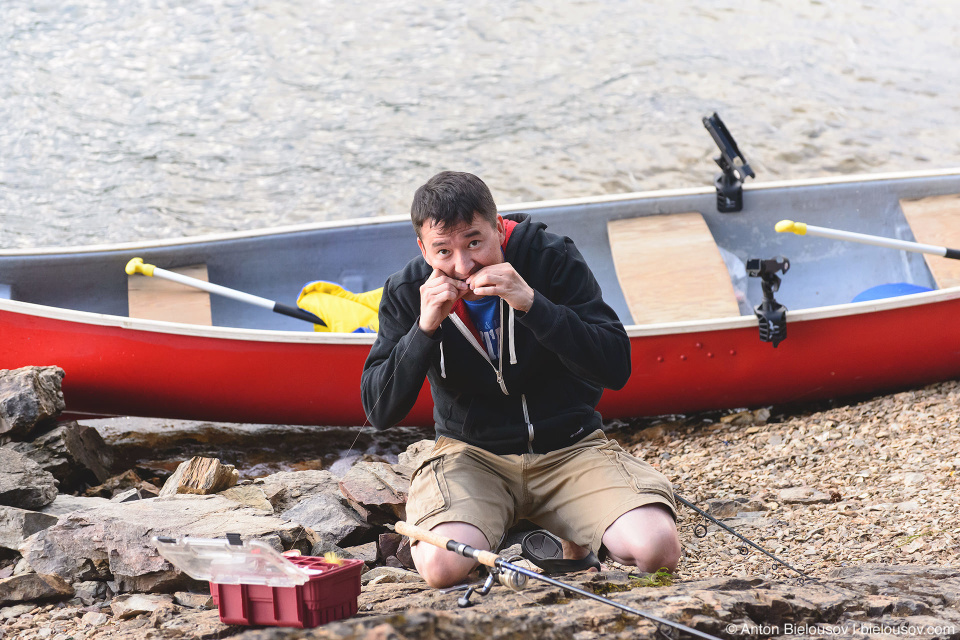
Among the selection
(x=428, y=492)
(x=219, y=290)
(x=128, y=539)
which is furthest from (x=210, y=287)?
(x=428, y=492)

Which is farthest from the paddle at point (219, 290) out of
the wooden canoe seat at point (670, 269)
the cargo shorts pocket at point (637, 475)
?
the cargo shorts pocket at point (637, 475)

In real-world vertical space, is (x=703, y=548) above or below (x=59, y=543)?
below

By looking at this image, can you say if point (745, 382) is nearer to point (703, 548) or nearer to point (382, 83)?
point (703, 548)

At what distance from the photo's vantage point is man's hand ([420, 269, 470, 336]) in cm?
250

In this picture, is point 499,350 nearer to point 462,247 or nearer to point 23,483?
point 462,247

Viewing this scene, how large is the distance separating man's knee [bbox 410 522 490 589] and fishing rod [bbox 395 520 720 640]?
10 centimetres

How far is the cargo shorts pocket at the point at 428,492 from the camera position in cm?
270

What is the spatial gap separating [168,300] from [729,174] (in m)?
3.72

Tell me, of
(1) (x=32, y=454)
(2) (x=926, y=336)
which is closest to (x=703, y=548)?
(2) (x=926, y=336)

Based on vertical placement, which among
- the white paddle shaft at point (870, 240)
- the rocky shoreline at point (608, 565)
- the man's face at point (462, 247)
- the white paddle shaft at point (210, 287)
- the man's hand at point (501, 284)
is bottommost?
the rocky shoreline at point (608, 565)

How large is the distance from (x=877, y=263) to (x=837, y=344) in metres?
1.36

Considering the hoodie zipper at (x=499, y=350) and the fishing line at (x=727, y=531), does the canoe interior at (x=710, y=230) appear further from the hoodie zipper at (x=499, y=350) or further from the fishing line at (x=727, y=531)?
the hoodie zipper at (x=499, y=350)

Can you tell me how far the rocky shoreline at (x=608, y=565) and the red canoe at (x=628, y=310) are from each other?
11.4 inches

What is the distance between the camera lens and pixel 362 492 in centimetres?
385
